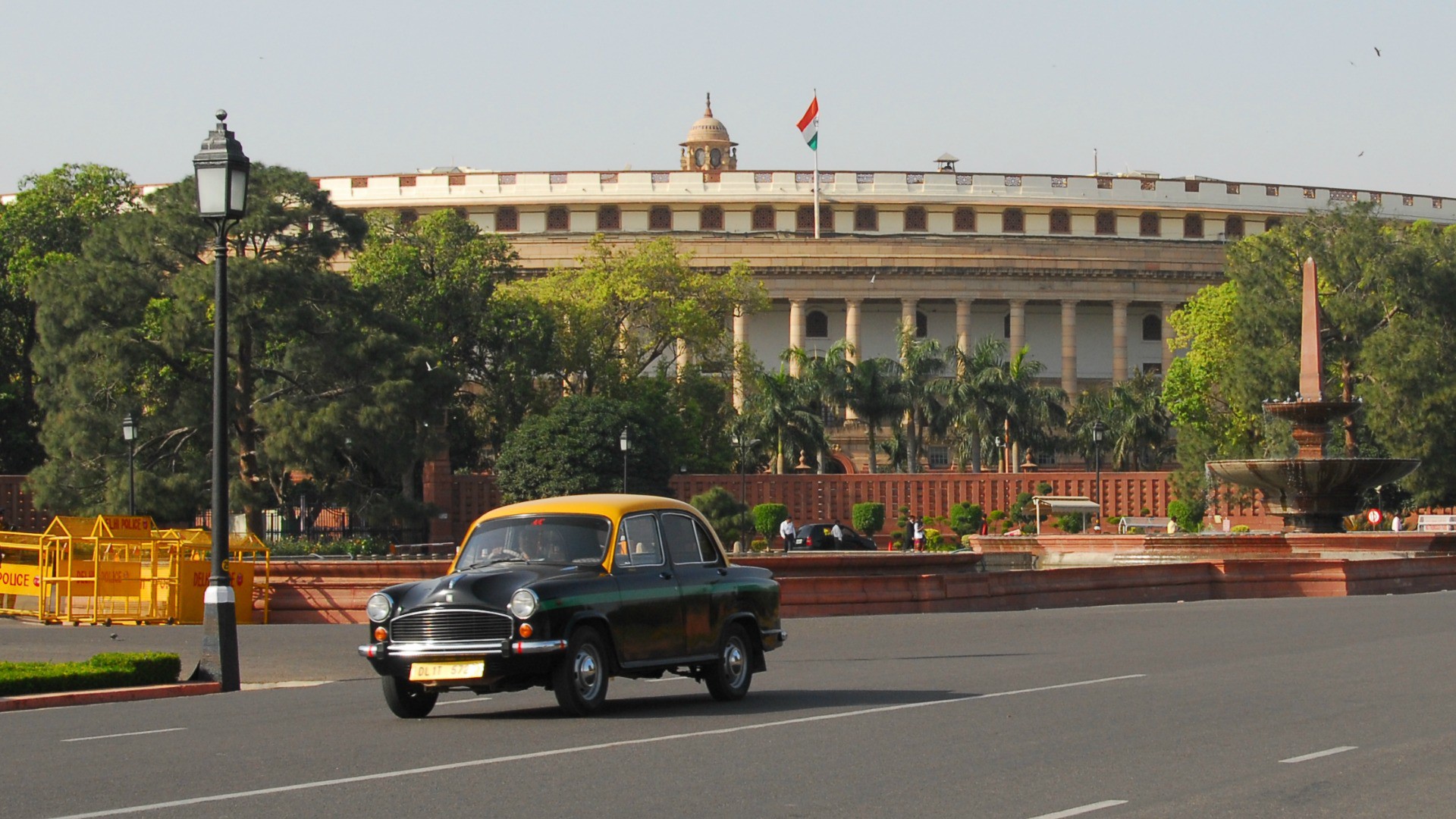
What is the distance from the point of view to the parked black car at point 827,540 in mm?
55406

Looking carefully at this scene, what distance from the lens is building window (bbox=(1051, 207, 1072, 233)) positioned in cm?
9488

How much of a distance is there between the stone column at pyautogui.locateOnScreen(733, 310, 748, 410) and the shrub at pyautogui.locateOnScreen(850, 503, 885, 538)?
26.5 ft

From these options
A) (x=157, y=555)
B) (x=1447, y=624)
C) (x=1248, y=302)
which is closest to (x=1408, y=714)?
(x=1447, y=624)

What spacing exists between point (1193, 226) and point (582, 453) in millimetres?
48452

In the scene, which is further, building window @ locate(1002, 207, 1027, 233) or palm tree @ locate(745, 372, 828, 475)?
building window @ locate(1002, 207, 1027, 233)

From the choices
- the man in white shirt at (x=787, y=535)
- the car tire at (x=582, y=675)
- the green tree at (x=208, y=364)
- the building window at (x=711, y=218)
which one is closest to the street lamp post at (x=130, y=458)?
the green tree at (x=208, y=364)

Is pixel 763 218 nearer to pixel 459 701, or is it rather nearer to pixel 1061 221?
pixel 1061 221

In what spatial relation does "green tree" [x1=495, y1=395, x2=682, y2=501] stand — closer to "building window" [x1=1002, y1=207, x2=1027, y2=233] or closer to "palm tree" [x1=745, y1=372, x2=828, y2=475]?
"palm tree" [x1=745, y1=372, x2=828, y2=475]

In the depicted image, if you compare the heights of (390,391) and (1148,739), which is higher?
(390,391)

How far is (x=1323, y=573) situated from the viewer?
104ft

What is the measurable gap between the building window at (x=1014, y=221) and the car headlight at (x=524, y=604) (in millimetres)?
83095

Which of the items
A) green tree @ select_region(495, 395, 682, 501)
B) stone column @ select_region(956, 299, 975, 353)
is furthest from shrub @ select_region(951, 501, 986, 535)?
stone column @ select_region(956, 299, 975, 353)

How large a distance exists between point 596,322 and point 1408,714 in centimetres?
5283

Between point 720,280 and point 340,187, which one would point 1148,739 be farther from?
point 340,187
